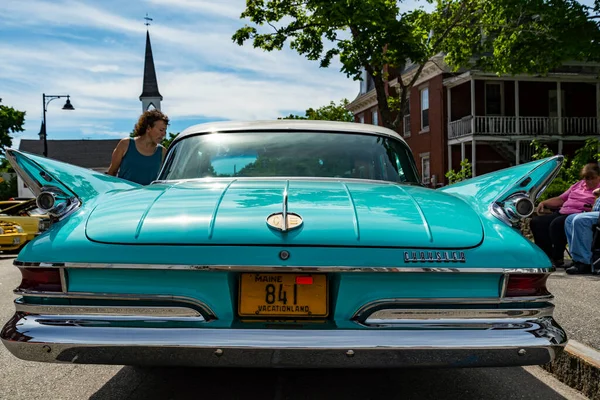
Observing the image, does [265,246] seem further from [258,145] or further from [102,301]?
[258,145]

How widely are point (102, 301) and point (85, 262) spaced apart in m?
0.17

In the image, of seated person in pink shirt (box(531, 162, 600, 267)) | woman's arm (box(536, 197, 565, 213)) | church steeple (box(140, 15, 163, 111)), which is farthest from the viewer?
church steeple (box(140, 15, 163, 111))

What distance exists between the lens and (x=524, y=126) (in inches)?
1131

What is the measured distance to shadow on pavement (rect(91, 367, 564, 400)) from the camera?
12.1ft

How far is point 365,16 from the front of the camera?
1775 centimetres

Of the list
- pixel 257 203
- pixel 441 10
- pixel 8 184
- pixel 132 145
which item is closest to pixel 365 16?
pixel 441 10

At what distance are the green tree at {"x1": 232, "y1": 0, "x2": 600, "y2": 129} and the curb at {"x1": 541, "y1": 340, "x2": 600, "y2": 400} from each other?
13.9 m

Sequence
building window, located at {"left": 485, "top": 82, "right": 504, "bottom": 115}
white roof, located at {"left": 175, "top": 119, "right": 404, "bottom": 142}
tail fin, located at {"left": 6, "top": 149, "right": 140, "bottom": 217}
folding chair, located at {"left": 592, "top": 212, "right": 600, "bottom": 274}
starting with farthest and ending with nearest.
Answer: building window, located at {"left": 485, "top": 82, "right": 504, "bottom": 115}, folding chair, located at {"left": 592, "top": 212, "right": 600, "bottom": 274}, white roof, located at {"left": 175, "top": 119, "right": 404, "bottom": 142}, tail fin, located at {"left": 6, "top": 149, "right": 140, "bottom": 217}

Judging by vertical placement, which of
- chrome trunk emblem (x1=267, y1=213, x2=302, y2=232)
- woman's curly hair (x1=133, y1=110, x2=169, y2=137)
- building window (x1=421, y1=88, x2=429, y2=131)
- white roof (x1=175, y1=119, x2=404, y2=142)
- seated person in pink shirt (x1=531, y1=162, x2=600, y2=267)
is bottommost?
seated person in pink shirt (x1=531, y1=162, x2=600, y2=267)

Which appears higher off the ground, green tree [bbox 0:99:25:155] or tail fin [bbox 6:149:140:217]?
green tree [bbox 0:99:25:155]

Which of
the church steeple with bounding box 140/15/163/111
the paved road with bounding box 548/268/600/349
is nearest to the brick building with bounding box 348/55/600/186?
the paved road with bounding box 548/268/600/349

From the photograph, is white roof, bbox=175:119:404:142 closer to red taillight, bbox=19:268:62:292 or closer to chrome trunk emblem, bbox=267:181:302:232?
chrome trunk emblem, bbox=267:181:302:232

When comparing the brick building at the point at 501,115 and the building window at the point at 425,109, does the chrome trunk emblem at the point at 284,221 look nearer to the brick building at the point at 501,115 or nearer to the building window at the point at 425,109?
the brick building at the point at 501,115

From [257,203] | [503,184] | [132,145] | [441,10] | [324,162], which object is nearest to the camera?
[257,203]
